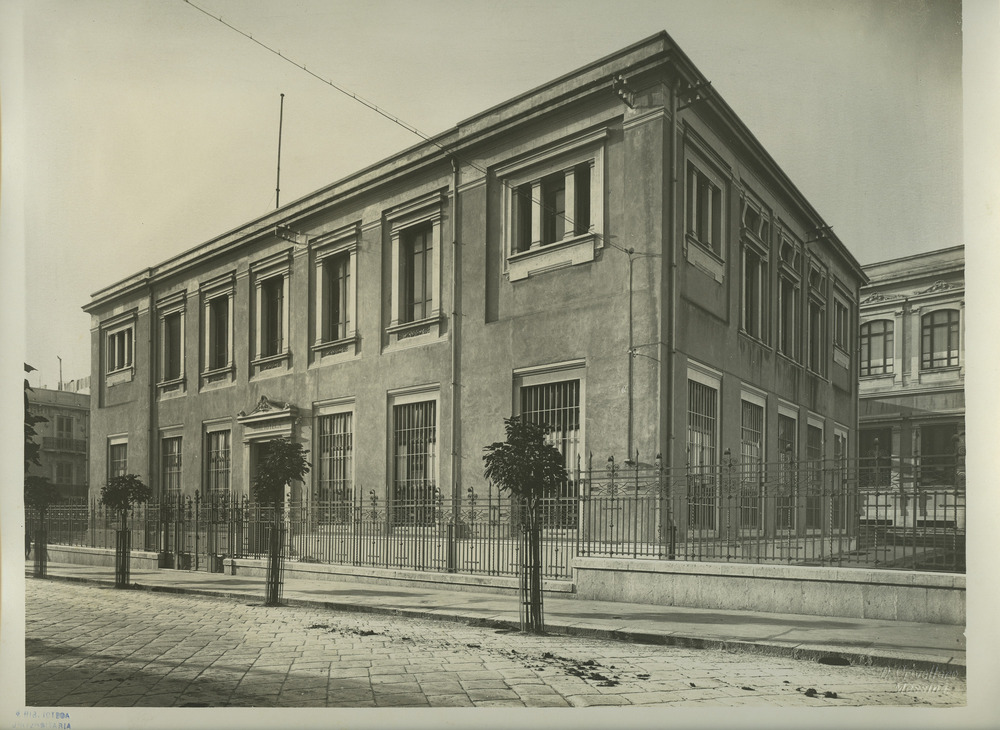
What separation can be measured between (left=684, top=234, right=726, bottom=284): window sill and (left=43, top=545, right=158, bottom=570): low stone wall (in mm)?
6514

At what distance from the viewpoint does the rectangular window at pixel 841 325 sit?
8266mm

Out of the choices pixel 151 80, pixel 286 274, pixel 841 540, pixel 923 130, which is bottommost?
pixel 841 540

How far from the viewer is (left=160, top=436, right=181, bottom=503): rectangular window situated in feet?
29.6

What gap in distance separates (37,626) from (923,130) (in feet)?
26.2

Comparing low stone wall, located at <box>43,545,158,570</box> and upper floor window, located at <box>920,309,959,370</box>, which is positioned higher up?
upper floor window, located at <box>920,309,959,370</box>

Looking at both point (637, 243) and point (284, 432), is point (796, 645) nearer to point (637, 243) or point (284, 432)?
point (637, 243)

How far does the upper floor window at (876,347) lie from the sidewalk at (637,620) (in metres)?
2.22

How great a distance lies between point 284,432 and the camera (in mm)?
9461

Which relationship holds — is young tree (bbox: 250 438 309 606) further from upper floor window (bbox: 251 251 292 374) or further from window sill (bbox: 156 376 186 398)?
window sill (bbox: 156 376 186 398)

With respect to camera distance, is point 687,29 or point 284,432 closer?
point 687,29

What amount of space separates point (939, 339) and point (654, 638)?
3339 mm

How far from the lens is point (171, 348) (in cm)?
912

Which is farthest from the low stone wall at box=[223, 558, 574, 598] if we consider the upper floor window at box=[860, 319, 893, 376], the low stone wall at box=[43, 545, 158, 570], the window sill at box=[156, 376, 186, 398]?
the upper floor window at box=[860, 319, 893, 376]

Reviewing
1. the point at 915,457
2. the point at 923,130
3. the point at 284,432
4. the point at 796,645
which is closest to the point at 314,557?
the point at 284,432
